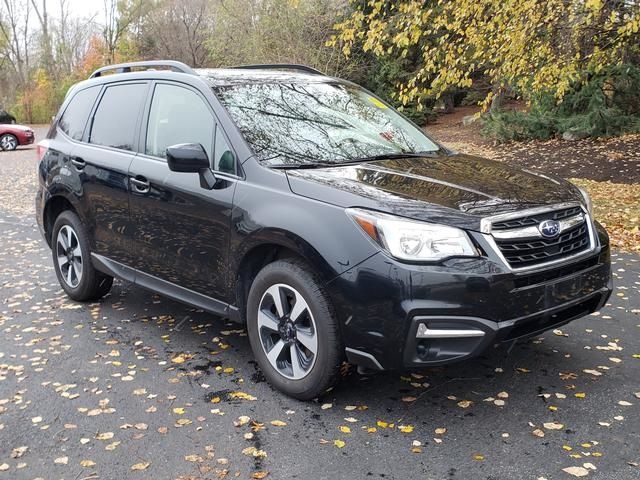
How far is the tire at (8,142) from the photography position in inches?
1005

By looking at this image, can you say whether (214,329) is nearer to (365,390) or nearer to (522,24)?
(365,390)

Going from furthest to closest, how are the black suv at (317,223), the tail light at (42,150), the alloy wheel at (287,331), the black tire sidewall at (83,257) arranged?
the tail light at (42,150) → the black tire sidewall at (83,257) → the alloy wheel at (287,331) → the black suv at (317,223)

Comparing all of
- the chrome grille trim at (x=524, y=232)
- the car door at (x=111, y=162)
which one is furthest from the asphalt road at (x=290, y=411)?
the car door at (x=111, y=162)

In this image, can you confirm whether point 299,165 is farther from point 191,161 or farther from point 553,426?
point 553,426

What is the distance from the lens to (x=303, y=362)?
12.0 feet

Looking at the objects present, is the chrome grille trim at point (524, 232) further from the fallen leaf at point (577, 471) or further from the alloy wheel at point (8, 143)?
the alloy wheel at point (8, 143)

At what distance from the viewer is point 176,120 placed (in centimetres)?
445

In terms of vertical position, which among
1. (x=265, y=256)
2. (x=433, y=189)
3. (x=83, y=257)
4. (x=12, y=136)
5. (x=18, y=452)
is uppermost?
(x=433, y=189)

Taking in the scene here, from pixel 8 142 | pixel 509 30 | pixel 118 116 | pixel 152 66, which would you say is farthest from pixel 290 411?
pixel 8 142

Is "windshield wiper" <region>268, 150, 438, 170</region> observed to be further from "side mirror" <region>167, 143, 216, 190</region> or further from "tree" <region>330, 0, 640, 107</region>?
"tree" <region>330, 0, 640, 107</region>

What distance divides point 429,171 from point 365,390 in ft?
4.45

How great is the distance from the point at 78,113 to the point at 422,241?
373cm

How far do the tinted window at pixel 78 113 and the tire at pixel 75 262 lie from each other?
2.32 ft

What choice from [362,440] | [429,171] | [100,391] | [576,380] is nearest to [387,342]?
[362,440]
